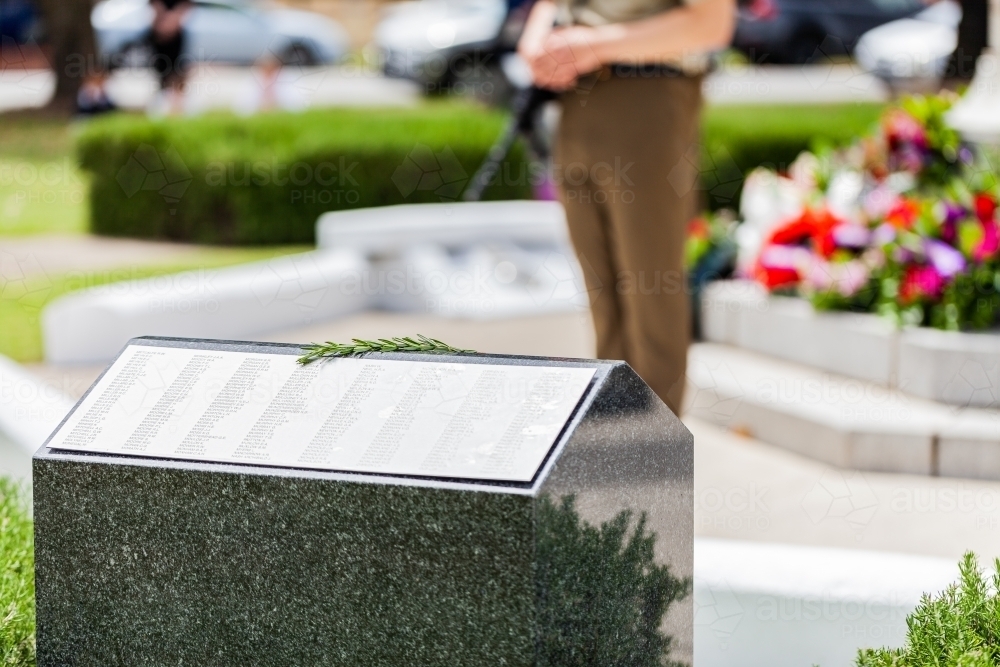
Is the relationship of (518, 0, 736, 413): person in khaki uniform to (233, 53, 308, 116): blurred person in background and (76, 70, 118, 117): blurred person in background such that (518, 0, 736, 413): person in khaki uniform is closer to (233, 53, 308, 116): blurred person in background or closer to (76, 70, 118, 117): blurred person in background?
(233, 53, 308, 116): blurred person in background

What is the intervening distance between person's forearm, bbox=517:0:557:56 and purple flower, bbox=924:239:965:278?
170 cm

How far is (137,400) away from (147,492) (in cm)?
20

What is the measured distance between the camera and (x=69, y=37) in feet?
58.9

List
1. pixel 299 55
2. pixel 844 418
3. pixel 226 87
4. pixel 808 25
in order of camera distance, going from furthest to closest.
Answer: pixel 299 55
pixel 808 25
pixel 226 87
pixel 844 418

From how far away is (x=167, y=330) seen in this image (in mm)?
6406

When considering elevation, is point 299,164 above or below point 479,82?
above

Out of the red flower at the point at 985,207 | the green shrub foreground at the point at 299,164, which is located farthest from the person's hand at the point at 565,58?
the green shrub foreground at the point at 299,164

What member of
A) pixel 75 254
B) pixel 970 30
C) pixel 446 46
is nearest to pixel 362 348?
pixel 75 254

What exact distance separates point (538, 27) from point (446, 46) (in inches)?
621

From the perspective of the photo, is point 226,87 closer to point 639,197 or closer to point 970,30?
point 970,30

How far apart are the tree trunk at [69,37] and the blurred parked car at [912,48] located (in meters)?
10.5

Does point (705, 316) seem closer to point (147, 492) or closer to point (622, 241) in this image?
point (622, 241)

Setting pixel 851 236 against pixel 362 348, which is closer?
pixel 362 348

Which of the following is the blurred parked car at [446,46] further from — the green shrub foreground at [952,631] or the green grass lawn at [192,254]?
the green shrub foreground at [952,631]
